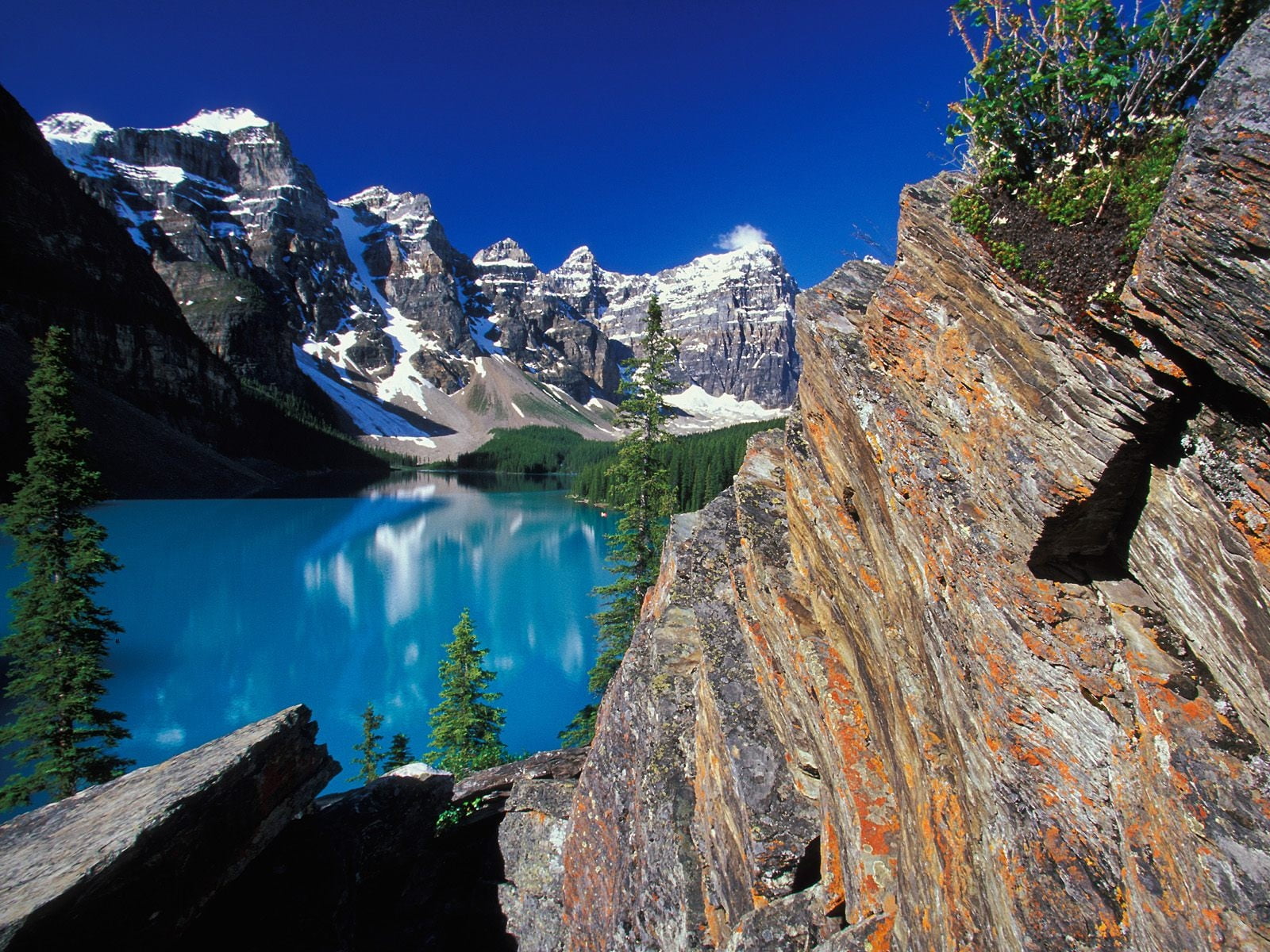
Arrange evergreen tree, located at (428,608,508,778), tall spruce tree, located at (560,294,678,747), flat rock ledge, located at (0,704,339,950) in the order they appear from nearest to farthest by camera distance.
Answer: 1. flat rock ledge, located at (0,704,339,950)
2. evergreen tree, located at (428,608,508,778)
3. tall spruce tree, located at (560,294,678,747)

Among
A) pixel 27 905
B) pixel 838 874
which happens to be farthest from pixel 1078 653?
pixel 27 905

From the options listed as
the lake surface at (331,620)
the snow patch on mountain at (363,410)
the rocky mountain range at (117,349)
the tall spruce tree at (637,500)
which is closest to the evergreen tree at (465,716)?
the tall spruce tree at (637,500)

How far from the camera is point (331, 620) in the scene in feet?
114

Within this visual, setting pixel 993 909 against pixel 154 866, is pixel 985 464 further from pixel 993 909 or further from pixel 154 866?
pixel 154 866

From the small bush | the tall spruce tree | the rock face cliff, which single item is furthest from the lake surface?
the small bush

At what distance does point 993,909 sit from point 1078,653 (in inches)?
55.1

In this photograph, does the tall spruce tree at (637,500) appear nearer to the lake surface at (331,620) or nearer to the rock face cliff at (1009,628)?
the lake surface at (331,620)

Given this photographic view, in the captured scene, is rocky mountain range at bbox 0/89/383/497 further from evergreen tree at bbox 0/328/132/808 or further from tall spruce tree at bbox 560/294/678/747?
tall spruce tree at bbox 560/294/678/747

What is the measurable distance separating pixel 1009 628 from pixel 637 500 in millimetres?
15105

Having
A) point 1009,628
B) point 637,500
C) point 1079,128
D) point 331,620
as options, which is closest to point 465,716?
point 637,500

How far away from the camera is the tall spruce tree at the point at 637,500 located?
17422mm

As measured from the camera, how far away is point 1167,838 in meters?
2.39

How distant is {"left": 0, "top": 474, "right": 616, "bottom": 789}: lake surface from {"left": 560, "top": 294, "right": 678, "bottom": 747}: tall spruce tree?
704 centimetres

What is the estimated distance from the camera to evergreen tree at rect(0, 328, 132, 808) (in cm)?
1284
